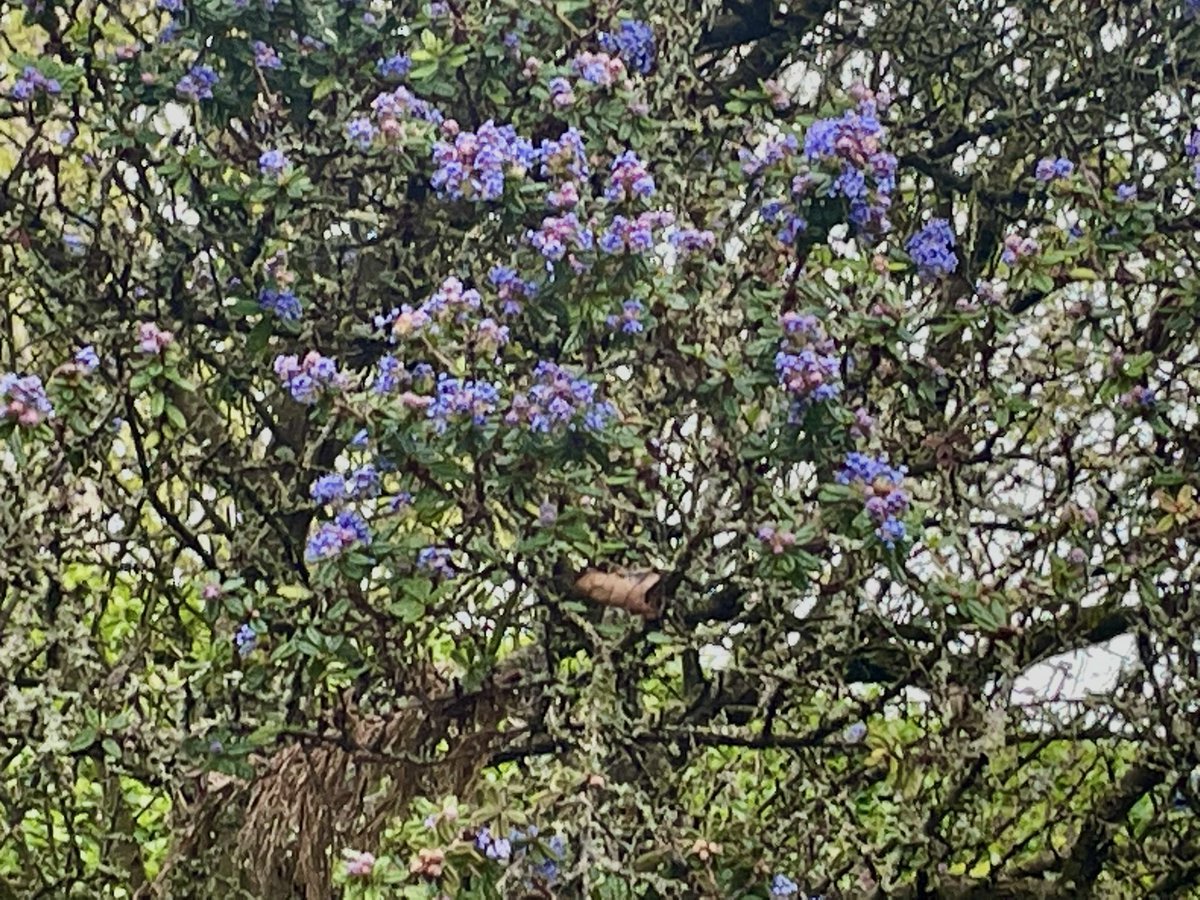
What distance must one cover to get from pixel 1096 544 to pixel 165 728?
5.41 feet

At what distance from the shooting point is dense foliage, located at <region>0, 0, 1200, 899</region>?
2.30 metres

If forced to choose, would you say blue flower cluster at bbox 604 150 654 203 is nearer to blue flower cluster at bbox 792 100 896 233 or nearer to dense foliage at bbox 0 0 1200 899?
dense foliage at bbox 0 0 1200 899

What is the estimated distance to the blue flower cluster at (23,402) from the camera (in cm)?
225

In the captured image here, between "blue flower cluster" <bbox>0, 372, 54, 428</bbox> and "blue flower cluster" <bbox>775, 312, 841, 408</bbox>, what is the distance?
42.2 inches

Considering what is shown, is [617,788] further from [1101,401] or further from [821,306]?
[1101,401]

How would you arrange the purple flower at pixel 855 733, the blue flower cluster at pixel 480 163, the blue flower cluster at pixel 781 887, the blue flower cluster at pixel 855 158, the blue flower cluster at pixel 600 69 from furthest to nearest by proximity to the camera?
1. the purple flower at pixel 855 733
2. the blue flower cluster at pixel 600 69
3. the blue flower cluster at pixel 781 887
4. the blue flower cluster at pixel 480 163
5. the blue flower cluster at pixel 855 158

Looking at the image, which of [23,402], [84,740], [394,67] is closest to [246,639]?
[84,740]

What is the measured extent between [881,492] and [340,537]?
0.77 m

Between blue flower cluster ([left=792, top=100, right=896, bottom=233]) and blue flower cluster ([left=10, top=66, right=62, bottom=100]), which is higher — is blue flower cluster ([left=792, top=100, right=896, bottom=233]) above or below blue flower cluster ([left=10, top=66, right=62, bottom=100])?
below

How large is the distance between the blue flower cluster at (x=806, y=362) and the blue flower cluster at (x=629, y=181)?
287 millimetres

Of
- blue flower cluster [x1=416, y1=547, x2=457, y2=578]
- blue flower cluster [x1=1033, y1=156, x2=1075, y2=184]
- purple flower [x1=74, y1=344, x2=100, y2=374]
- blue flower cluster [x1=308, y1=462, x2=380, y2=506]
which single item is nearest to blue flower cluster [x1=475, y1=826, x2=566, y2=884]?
blue flower cluster [x1=416, y1=547, x2=457, y2=578]

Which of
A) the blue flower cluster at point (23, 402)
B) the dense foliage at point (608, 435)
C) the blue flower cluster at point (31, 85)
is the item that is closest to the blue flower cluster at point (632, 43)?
the dense foliage at point (608, 435)

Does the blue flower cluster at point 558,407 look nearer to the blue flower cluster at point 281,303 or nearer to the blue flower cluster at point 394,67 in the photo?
the blue flower cluster at point 281,303

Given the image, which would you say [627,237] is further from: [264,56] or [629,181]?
[264,56]
